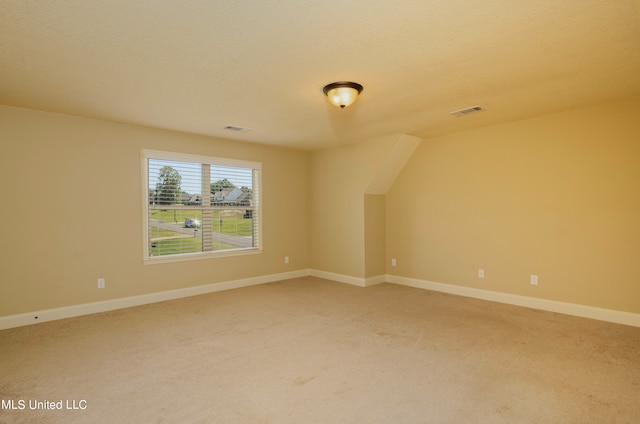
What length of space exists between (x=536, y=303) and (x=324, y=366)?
302 cm

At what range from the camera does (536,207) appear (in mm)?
4305

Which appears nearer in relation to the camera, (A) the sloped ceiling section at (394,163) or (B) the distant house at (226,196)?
(A) the sloped ceiling section at (394,163)

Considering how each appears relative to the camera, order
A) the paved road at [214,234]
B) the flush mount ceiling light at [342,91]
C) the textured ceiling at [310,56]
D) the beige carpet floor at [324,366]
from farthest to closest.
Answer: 1. the paved road at [214,234]
2. the flush mount ceiling light at [342,91]
3. the beige carpet floor at [324,366]
4. the textured ceiling at [310,56]

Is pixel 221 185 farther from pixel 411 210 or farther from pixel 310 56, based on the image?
pixel 310 56

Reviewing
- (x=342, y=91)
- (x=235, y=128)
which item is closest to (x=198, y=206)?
(x=235, y=128)

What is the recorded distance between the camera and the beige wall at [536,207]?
373 cm

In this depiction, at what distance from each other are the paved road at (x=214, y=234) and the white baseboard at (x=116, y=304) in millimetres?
596

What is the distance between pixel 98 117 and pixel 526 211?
5.33 meters

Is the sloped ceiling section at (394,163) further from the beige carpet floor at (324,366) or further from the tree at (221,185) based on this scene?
the tree at (221,185)

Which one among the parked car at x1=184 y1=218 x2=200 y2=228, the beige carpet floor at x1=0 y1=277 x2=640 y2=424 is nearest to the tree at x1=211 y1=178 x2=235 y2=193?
the parked car at x1=184 y1=218 x2=200 y2=228

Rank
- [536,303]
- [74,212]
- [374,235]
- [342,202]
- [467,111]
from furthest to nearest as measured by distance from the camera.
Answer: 1. [342,202]
2. [374,235]
3. [536,303]
4. [74,212]
5. [467,111]

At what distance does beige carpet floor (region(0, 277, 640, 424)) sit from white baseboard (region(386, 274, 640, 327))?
14 cm

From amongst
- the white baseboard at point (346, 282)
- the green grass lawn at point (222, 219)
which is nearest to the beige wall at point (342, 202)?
the white baseboard at point (346, 282)

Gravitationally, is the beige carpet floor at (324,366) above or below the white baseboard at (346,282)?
below
